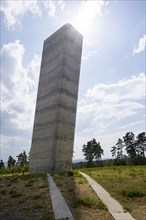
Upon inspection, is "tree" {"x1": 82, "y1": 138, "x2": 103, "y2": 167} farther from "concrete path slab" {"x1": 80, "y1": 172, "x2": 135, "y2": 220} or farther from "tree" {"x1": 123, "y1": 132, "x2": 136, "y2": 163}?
"concrete path slab" {"x1": 80, "y1": 172, "x2": 135, "y2": 220}

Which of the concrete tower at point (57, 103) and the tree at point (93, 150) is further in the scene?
the tree at point (93, 150)

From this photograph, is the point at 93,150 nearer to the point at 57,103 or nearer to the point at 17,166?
the point at 17,166

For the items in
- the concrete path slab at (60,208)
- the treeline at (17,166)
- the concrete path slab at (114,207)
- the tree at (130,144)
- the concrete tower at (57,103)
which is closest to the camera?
the concrete path slab at (114,207)

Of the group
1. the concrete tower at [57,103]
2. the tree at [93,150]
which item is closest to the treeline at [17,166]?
the concrete tower at [57,103]

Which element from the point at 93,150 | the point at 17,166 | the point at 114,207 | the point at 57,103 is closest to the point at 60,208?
the point at 114,207

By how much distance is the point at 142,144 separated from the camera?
7025 centimetres

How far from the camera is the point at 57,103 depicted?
1077 inches

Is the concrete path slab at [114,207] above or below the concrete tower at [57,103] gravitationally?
below

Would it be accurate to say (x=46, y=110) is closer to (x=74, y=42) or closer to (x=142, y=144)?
(x=74, y=42)

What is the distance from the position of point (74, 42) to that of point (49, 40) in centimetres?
401

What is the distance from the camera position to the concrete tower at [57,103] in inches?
1052

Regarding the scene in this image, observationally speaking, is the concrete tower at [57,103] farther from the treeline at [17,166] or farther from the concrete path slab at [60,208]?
the concrete path slab at [60,208]

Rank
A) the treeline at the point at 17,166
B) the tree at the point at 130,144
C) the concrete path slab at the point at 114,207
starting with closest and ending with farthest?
the concrete path slab at the point at 114,207
the treeline at the point at 17,166
the tree at the point at 130,144

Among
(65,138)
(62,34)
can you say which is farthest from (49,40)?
(65,138)
